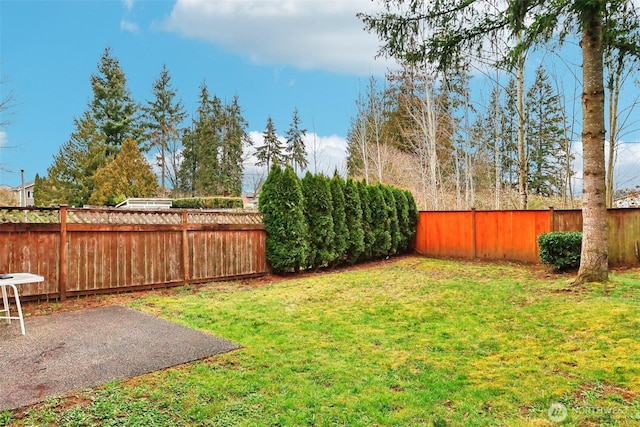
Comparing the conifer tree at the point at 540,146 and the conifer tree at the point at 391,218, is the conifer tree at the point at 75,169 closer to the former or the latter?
the conifer tree at the point at 391,218

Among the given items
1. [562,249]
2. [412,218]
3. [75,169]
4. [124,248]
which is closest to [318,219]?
[412,218]

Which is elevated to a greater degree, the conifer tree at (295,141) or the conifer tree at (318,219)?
the conifer tree at (295,141)

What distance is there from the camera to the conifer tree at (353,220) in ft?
30.8

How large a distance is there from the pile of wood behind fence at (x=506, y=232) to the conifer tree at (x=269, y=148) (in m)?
20.0

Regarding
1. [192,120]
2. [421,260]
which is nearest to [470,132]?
[421,260]

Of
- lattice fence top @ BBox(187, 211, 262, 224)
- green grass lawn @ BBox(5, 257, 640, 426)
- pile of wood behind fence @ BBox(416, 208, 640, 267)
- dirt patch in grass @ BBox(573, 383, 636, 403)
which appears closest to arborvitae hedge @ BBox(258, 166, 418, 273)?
lattice fence top @ BBox(187, 211, 262, 224)

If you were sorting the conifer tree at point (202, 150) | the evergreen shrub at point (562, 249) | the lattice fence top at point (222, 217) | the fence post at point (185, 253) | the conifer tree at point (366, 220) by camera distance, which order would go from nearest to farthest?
the fence post at point (185, 253)
the evergreen shrub at point (562, 249)
the lattice fence top at point (222, 217)
the conifer tree at point (366, 220)
the conifer tree at point (202, 150)

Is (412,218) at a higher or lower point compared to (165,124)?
lower

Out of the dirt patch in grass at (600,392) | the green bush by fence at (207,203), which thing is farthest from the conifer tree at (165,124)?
the dirt patch in grass at (600,392)

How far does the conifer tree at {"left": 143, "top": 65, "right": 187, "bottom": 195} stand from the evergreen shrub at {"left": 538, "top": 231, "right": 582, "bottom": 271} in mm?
25173

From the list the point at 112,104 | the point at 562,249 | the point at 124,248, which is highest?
the point at 112,104

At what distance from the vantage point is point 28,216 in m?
5.34

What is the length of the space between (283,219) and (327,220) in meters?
1.18

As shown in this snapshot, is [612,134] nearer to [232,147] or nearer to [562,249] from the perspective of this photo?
[562,249]
